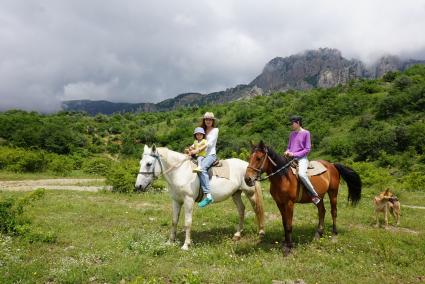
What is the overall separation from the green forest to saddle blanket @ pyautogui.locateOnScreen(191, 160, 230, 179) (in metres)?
10.8

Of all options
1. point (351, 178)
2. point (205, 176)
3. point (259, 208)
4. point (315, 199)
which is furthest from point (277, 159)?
point (351, 178)

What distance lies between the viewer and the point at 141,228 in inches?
437

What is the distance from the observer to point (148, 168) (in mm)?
8680

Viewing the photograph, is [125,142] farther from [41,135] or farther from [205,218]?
[205,218]

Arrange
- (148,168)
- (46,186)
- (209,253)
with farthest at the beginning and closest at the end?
(46,186) → (148,168) → (209,253)

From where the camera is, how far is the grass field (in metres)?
7.00

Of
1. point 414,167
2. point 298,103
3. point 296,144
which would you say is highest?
point 298,103

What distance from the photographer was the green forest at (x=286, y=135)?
3294 centimetres

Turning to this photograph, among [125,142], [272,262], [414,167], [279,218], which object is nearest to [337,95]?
[414,167]

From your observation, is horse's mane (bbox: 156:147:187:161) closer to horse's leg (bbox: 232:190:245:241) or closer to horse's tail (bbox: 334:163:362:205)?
horse's leg (bbox: 232:190:245:241)

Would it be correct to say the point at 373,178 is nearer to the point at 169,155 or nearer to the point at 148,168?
the point at 169,155

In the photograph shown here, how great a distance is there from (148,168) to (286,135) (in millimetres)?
55050

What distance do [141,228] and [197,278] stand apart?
16.2 ft

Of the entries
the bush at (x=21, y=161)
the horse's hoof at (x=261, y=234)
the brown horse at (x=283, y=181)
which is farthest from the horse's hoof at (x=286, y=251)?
the bush at (x=21, y=161)
